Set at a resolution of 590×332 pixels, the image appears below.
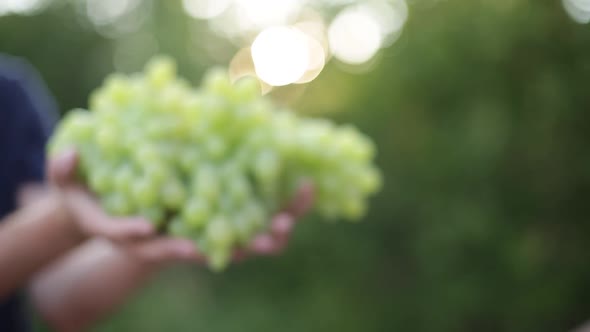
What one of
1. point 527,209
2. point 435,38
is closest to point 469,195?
point 527,209

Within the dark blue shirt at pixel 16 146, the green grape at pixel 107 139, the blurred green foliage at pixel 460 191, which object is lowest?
the blurred green foliage at pixel 460 191

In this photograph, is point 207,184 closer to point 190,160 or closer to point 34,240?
point 190,160

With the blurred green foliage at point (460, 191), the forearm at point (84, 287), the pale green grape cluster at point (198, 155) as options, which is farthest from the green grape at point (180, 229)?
the blurred green foliage at point (460, 191)

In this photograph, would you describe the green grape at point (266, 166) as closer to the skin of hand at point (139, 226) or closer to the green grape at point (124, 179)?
the skin of hand at point (139, 226)

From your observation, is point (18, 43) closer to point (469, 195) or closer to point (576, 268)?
point (469, 195)

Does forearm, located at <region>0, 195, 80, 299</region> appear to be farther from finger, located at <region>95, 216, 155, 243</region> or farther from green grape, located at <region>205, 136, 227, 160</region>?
green grape, located at <region>205, 136, 227, 160</region>

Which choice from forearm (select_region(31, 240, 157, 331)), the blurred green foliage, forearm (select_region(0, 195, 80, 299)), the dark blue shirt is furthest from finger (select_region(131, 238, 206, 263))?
the blurred green foliage
